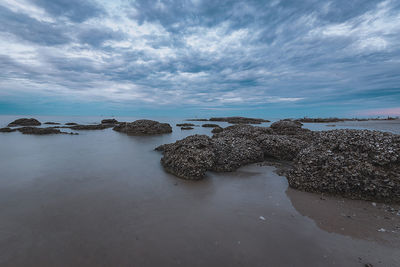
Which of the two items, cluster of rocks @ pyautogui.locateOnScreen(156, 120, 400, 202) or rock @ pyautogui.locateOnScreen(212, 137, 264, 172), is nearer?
cluster of rocks @ pyautogui.locateOnScreen(156, 120, 400, 202)

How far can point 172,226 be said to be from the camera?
304 cm

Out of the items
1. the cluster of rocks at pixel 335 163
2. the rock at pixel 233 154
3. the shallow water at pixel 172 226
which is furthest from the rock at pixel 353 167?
the rock at pixel 233 154

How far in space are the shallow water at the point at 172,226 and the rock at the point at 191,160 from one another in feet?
1.35

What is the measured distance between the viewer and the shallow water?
2.38 meters

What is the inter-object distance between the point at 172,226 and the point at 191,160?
283cm

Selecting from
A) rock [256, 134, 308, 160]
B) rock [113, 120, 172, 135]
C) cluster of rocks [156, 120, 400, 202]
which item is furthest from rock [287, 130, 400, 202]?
rock [113, 120, 172, 135]

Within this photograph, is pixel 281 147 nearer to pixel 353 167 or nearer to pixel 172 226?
pixel 353 167

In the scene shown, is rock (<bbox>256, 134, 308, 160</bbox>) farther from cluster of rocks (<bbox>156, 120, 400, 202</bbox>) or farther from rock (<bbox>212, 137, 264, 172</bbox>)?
cluster of rocks (<bbox>156, 120, 400, 202</bbox>)

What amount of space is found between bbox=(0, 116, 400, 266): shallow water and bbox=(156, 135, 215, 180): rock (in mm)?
411

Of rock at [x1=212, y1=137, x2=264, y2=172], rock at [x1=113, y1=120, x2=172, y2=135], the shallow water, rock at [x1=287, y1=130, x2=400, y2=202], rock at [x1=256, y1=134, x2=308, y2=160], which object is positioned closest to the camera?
the shallow water

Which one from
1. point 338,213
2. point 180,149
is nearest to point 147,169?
point 180,149

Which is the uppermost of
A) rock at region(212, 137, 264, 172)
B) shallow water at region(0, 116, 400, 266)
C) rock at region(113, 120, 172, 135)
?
rock at region(113, 120, 172, 135)

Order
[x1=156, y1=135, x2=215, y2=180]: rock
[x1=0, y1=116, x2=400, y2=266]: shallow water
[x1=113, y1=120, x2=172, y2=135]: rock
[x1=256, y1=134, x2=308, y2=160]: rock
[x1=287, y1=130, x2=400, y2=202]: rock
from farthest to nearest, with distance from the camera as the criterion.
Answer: [x1=113, y1=120, x2=172, y2=135]: rock
[x1=256, y1=134, x2=308, y2=160]: rock
[x1=156, y1=135, x2=215, y2=180]: rock
[x1=287, y1=130, x2=400, y2=202]: rock
[x1=0, y1=116, x2=400, y2=266]: shallow water

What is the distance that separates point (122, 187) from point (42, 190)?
187cm
